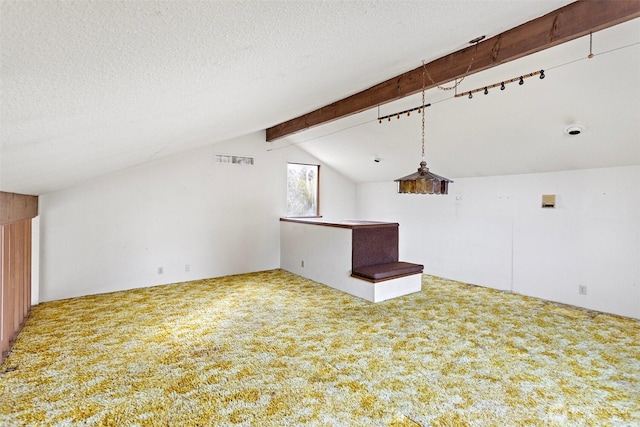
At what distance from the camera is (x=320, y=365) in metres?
2.68

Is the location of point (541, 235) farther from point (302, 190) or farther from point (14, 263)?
point (14, 263)

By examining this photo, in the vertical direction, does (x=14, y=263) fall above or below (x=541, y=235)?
below

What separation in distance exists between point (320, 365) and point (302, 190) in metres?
4.52

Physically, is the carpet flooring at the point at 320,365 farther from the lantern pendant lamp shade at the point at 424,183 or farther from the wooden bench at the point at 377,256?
the lantern pendant lamp shade at the point at 424,183

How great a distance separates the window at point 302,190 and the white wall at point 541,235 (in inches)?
74.3

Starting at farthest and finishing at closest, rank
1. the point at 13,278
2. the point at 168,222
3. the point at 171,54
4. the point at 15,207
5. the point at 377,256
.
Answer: the point at 168,222, the point at 377,256, the point at 13,278, the point at 15,207, the point at 171,54

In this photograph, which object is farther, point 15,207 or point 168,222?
point 168,222

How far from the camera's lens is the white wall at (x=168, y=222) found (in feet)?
14.9

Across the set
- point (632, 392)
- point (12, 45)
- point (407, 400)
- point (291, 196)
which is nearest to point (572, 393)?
point (632, 392)

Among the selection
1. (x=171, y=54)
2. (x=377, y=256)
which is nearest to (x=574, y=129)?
(x=377, y=256)

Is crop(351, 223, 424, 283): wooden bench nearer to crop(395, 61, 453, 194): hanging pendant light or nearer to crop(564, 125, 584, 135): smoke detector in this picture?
crop(395, 61, 453, 194): hanging pendant light

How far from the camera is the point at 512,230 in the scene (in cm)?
485

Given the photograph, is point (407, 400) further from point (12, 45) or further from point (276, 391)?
point (12, 45)

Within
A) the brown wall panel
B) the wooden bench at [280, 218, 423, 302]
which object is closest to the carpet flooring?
the brown wall panel
